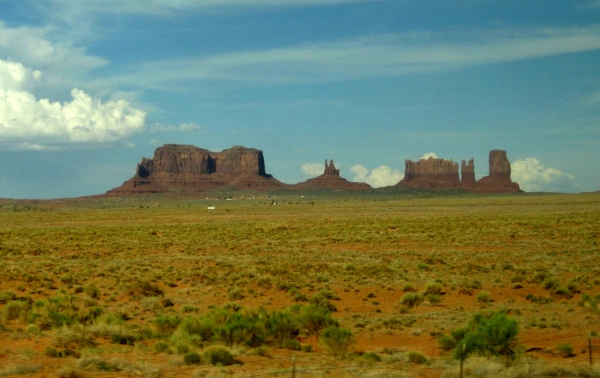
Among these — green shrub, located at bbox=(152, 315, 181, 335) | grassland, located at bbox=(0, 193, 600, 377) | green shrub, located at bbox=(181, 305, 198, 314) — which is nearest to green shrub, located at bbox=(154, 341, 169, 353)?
grassland, located at bbox=(0, 193, 600, 377)

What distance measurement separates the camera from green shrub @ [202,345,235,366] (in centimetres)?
1012

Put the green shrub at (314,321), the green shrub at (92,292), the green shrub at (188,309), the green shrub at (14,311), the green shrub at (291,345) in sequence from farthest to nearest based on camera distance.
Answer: the green shrub at (92,292) → the green shrub at (188,309) → the green shrub at (14,311) → the green shrub at (314,321) → the green shrub at (291,345)

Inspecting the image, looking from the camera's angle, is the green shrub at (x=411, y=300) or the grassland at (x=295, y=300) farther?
the green shrub at (x=411, y=300)

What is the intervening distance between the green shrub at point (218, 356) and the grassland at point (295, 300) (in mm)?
50

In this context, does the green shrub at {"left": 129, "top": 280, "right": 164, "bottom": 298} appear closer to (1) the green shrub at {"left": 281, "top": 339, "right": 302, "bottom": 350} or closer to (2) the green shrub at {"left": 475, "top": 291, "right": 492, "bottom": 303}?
(1) the green shrub at {"left": 281, "top": 339, "right": 302, "bottom": 350}

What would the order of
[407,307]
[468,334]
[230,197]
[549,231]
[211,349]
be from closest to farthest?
[211,349] < [468,334] < [407,307] < [549,231] < [230,197]

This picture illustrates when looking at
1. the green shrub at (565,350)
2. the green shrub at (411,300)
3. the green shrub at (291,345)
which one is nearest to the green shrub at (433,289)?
the green shrub at (411,300)

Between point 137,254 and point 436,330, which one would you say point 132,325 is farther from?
point 137,254

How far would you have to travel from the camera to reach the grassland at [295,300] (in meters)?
10.3

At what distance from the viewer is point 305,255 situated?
30.7 metres

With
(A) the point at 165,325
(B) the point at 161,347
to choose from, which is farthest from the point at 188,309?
(B) the point at 161,347

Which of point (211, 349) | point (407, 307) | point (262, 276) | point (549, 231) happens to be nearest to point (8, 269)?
point (262, 276)

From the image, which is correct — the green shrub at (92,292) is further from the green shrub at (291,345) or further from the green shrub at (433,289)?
the green shrub at (433,289)

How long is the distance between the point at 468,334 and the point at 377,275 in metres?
12.0
